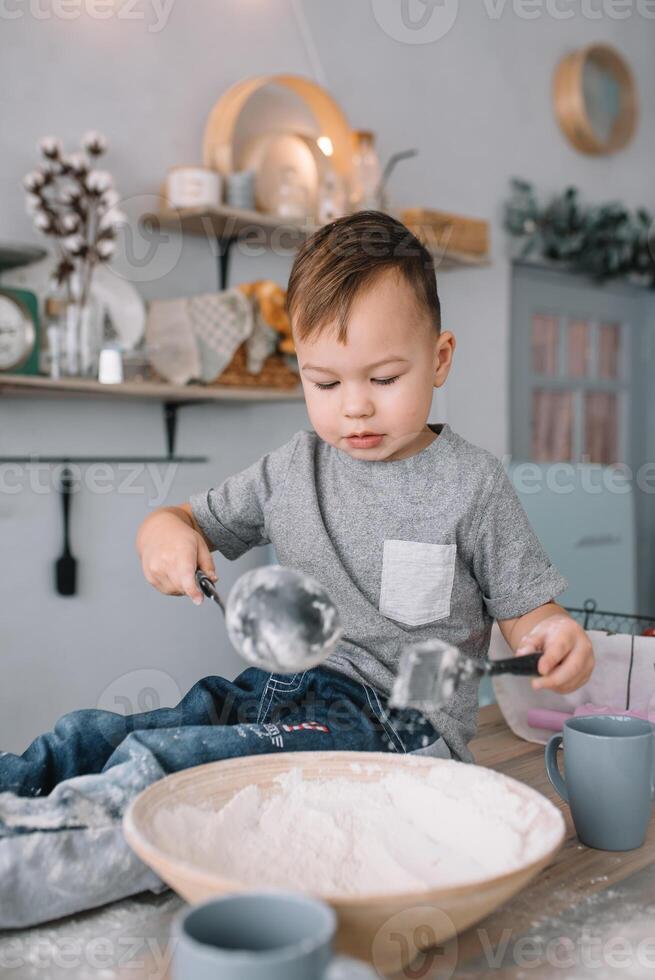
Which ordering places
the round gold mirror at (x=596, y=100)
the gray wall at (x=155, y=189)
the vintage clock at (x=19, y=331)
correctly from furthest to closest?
1. the round gold mirror at (x=596, y=100)
2. the gray wall at (x=155, y=189)
3. the vintage clock at (x=19, y=331)

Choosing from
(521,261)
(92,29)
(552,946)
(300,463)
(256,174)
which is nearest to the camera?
(552,946)

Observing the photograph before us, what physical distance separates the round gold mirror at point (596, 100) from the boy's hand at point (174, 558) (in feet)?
9.06

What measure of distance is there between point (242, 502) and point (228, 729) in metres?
0.37

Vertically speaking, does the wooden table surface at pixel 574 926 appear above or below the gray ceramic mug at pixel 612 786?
below

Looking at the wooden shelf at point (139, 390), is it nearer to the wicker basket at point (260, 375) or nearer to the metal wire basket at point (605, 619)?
the wicker basket at point (260, 375)

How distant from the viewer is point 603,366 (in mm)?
3623

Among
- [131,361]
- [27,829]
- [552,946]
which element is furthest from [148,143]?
[552,946]

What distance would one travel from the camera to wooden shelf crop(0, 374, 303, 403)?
74.8 inches

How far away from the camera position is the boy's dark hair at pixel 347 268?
0.97 m

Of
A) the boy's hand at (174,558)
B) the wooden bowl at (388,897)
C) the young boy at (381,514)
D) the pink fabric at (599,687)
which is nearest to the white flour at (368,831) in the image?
the wooden bowl at (388,897)

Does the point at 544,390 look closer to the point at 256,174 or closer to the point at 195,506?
the point at 256,174

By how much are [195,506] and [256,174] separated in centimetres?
137

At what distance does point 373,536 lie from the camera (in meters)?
1.08

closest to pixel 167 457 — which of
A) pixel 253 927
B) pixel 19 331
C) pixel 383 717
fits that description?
pixel 19 331
